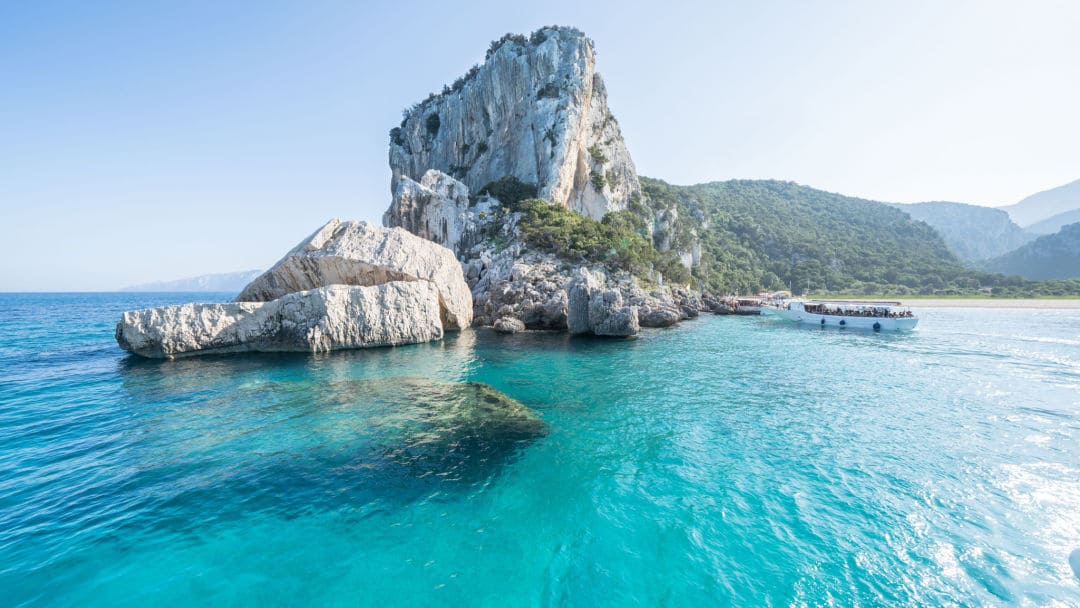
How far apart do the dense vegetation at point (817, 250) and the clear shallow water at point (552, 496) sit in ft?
213

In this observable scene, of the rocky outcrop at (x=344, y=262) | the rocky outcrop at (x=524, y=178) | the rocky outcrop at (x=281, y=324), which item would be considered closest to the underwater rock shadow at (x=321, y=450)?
the rocky outcrop at (x=281, y=324)

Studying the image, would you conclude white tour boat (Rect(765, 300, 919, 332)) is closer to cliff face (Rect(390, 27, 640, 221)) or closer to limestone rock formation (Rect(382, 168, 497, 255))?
cliff face (Rect(390, 27, 640, 221))

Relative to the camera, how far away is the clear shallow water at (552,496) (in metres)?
5.17

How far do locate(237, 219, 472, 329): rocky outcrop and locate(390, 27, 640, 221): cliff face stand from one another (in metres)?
28.2

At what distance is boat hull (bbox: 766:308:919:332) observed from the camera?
31734mm

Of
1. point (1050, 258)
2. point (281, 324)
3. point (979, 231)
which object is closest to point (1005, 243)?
point (979, 231)

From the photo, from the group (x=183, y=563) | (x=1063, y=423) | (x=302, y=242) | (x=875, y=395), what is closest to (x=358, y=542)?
(x=183, y=563)

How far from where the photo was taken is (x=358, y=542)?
5941 millimetres

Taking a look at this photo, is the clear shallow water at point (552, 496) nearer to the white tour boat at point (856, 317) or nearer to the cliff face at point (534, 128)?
the white tour boat at point (856, 317)

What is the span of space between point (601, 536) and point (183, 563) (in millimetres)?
6240

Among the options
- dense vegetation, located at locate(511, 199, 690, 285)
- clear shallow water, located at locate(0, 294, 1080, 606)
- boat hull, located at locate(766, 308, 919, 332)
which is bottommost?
clear shallow water, located at locate(0, 294, 1080, 606)

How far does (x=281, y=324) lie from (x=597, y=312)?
Answer: 19.5m

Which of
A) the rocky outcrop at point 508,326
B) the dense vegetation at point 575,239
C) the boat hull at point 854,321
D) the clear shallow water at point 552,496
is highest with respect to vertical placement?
the dense vegetation at point 575,239

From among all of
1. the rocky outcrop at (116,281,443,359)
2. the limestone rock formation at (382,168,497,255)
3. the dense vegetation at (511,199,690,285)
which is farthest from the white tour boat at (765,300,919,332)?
the rocky outcrop at (116,281,443,359)
